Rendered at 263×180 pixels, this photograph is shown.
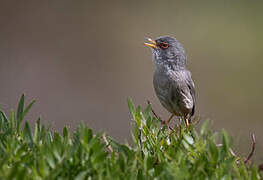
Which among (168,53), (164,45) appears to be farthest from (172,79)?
(164,45)

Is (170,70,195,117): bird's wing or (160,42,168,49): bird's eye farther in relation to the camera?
(160,42,168,49): bird's eye

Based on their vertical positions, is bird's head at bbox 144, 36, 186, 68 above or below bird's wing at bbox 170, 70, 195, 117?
above

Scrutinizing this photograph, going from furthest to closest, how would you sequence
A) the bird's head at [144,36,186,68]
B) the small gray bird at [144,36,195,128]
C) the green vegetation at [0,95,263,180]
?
the bird's head at [144,36,186,68]
the small gray bird at [144,36,195,128]
the green vegetation at [0,95,263,180]

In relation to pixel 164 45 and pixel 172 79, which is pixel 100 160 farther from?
pixel 164 45

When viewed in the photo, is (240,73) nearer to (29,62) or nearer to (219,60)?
(219,60)

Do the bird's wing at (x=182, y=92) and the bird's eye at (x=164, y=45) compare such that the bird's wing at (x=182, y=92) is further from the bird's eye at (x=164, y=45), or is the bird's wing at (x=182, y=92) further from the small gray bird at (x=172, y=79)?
the bird's eye at (x=164, y=45)

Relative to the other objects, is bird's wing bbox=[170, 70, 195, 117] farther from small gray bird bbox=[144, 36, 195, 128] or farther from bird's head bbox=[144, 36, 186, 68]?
bird's head bbox=[144, 36, 186, 68]

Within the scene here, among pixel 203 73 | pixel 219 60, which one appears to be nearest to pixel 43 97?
pixel 203 73

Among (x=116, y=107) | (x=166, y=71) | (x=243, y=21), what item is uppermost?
(x=243, y=21)

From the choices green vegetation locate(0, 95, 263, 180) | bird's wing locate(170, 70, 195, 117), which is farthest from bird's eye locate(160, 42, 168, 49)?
green vegetation locate(0, 95, 263, 180)
